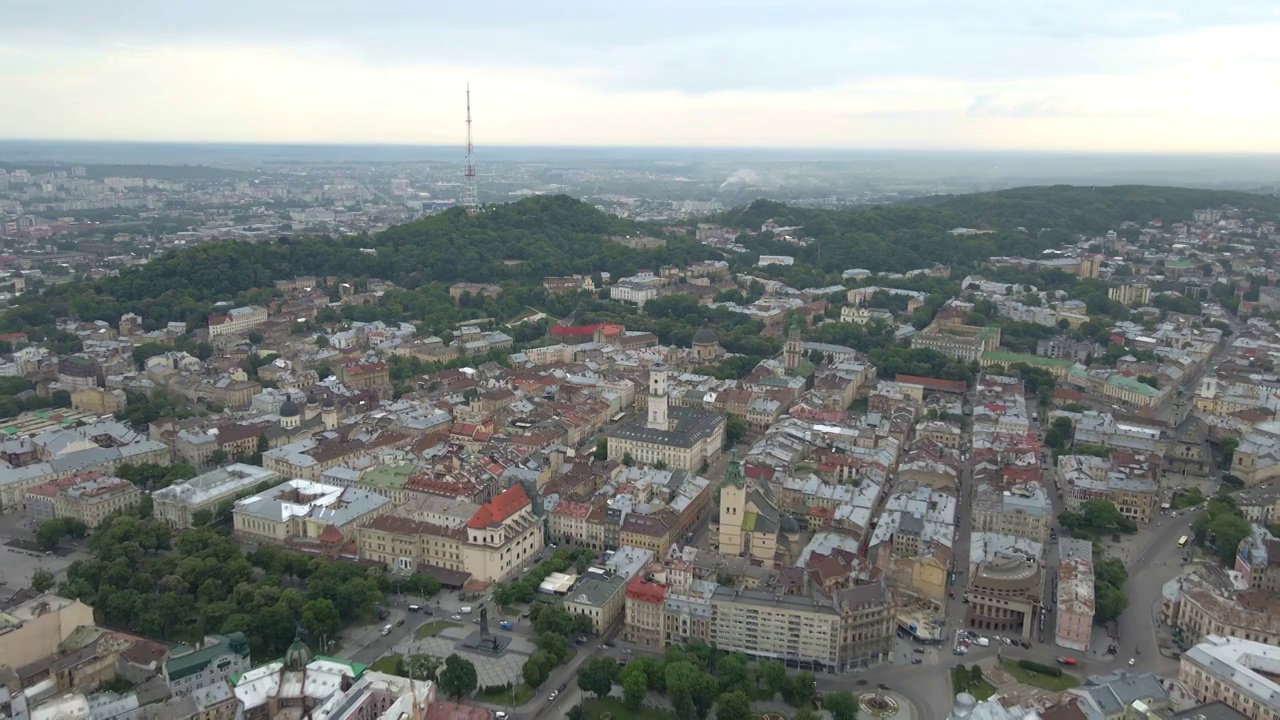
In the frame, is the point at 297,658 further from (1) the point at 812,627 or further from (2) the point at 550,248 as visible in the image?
(2) the point at 550,248

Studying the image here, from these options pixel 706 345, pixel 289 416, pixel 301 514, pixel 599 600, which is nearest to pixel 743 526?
pixel 599 600

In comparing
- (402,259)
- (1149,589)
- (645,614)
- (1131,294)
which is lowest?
(1149,589)

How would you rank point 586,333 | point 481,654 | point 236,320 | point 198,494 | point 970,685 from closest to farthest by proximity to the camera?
point 970,685, point 481,654, point 198,494, point 586,333, point 236,320

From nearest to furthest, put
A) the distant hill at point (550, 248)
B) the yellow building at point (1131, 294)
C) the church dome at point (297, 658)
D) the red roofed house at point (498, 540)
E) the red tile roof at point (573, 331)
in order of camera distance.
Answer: the church dome at point (297, 658) < the red roofed house at point (498, 540) < the red tile roof at point (573, 331) < the distant hill at point (550, 248) < the yellow building at point (1131, 294)

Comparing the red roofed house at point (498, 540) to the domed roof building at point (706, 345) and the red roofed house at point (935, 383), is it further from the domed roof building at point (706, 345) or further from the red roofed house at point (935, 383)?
the domed roof building at point (706, 345)

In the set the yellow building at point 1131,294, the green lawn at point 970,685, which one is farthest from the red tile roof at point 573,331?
the yellow building at point 1131,294

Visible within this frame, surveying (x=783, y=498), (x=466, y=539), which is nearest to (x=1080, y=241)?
(x=783, y=498)

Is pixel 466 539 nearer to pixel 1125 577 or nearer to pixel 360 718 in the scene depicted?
pixel 360 718
